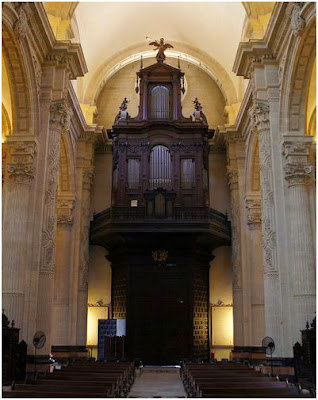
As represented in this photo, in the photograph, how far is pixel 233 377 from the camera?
10.6 metres

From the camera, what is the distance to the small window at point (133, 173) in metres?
21.2

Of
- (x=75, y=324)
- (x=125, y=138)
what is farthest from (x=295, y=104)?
(x=75, y=324)

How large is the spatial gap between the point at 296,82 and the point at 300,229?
13.6 feet

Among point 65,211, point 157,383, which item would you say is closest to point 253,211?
point 65,211

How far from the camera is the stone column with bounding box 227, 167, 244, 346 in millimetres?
21156

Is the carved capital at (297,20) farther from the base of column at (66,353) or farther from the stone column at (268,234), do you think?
the base of column at (66,353)

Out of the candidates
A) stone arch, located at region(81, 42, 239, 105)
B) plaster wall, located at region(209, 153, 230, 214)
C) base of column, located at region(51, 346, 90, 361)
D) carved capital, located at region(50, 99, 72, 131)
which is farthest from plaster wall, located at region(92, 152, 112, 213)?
carved capital, located at region(50, 99, 72, 131)

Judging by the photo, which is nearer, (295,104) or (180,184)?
(295,104)

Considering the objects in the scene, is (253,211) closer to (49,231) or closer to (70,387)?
(49,231)

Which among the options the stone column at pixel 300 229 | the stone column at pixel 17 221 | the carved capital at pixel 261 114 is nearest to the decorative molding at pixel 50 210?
the stone column at pixel 17 221

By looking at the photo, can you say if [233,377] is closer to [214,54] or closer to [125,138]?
[125,138]

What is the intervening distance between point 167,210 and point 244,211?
3.38 meters

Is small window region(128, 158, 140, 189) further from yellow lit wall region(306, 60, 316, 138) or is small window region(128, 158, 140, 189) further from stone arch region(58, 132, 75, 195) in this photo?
yellow lit wall region(306, 60, 316, 138)

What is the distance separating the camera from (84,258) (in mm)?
21406
